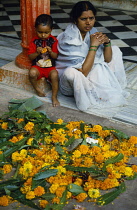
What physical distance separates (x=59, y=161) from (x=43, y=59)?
126 cm

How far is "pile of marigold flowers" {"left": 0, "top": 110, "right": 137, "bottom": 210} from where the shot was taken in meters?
1.91

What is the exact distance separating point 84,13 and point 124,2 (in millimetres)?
4059

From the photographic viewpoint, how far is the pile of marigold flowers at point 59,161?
1914 millimetres

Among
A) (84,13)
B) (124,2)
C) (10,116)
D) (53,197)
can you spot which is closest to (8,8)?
(124,2)

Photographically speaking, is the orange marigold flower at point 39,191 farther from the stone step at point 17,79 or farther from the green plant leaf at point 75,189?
the stone step at point 17,79

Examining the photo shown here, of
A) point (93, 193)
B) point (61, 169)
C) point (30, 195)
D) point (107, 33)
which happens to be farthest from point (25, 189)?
point (107, 33)

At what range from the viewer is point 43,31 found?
114 inches

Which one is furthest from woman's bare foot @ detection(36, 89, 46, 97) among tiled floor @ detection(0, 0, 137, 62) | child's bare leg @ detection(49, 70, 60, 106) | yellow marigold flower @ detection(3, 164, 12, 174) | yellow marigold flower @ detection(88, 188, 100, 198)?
tiled floor @ detection(0, 0, 137, 62)

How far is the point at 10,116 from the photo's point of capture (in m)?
2.65

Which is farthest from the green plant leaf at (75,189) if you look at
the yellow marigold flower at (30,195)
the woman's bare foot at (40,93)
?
the woman's bare foot at (40,93)

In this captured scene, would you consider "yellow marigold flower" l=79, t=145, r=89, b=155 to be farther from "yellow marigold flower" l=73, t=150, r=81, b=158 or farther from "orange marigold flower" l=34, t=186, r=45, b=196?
"orange marigold flower" l=34, t=186, r=45, b=196

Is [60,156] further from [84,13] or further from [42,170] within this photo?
[84,13]

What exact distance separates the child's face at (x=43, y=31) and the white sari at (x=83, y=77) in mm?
207

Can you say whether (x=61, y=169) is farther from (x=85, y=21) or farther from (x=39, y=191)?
(x=85, y=21)
